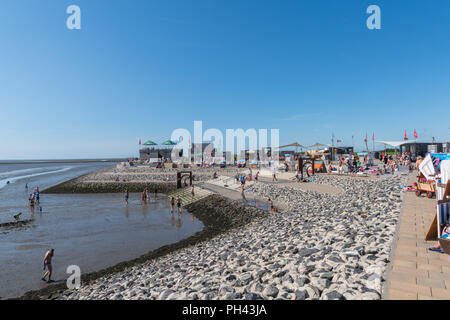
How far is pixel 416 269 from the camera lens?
4.41m

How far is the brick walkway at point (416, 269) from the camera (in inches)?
145

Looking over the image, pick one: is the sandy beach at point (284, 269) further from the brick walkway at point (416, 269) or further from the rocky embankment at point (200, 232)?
the brick walkway at point (416, 269)

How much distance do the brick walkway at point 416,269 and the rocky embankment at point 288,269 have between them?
0.20m

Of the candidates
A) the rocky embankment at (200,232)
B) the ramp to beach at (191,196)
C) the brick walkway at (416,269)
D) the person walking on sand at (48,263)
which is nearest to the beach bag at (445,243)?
the brick walkway at (416,269)

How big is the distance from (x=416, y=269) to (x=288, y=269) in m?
2.46

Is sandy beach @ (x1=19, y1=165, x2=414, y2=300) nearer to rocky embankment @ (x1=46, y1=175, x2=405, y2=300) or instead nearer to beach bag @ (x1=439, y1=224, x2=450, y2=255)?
rocky embankment @ (x1=46, y1=175, x2=405, y2=300)

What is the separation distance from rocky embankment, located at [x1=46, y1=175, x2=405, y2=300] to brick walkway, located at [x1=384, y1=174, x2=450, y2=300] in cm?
20

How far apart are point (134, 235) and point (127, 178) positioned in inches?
1252

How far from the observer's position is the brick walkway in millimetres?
3684

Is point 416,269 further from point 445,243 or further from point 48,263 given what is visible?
point 48,263
